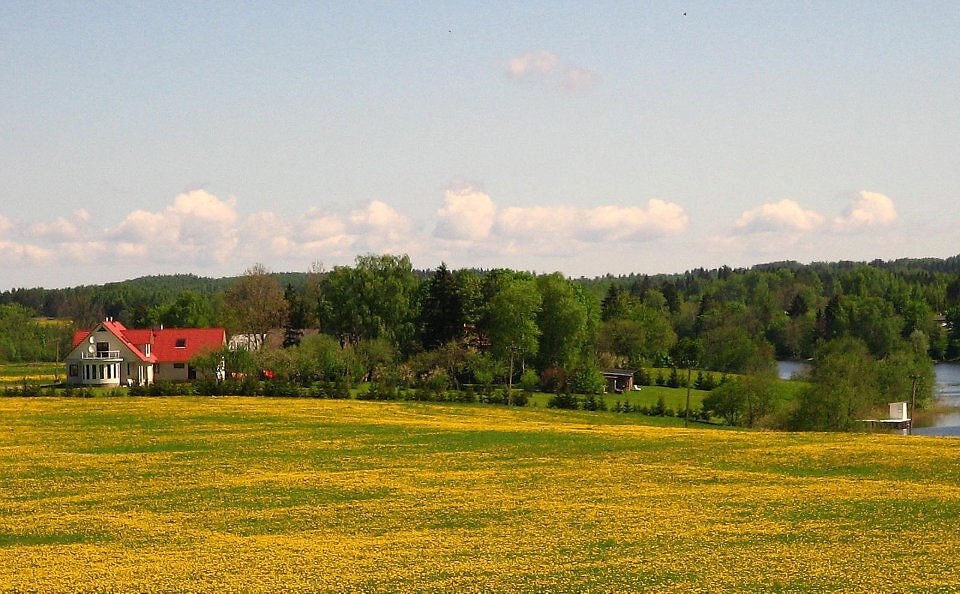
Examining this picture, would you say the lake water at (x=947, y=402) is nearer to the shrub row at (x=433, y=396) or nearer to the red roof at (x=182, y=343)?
the shrub row at (x=433, y=396)

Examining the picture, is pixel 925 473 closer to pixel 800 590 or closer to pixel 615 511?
pixel 615 511

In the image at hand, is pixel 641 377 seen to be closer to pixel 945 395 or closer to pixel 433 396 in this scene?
pixel 945 395

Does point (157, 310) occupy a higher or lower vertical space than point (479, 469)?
higher

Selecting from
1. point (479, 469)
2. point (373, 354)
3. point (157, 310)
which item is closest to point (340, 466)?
point (479, 469)

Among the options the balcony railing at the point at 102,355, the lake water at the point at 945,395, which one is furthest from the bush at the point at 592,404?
the balcony railing at the point at 102,355

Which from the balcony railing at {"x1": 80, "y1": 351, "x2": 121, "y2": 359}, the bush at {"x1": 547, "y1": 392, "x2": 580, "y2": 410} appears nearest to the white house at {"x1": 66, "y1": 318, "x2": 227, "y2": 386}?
the balcony railing at {"x1": 80, "y1": 351, "x2": 121, "y2": 359}

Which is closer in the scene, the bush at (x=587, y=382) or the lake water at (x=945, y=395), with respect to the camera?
the lake water at (x=945, y=395)

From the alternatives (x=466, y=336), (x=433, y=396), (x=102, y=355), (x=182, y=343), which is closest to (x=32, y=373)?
(x=182, y=343)

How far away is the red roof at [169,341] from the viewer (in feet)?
361

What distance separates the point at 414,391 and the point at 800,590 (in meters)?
67.6

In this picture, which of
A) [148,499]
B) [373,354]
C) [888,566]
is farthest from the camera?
[373,354]

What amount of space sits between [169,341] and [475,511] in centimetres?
8634

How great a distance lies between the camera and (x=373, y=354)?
10825cm

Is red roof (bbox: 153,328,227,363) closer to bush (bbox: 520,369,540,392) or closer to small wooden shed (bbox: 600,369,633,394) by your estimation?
bush (bbox: 520,369,540,392)
